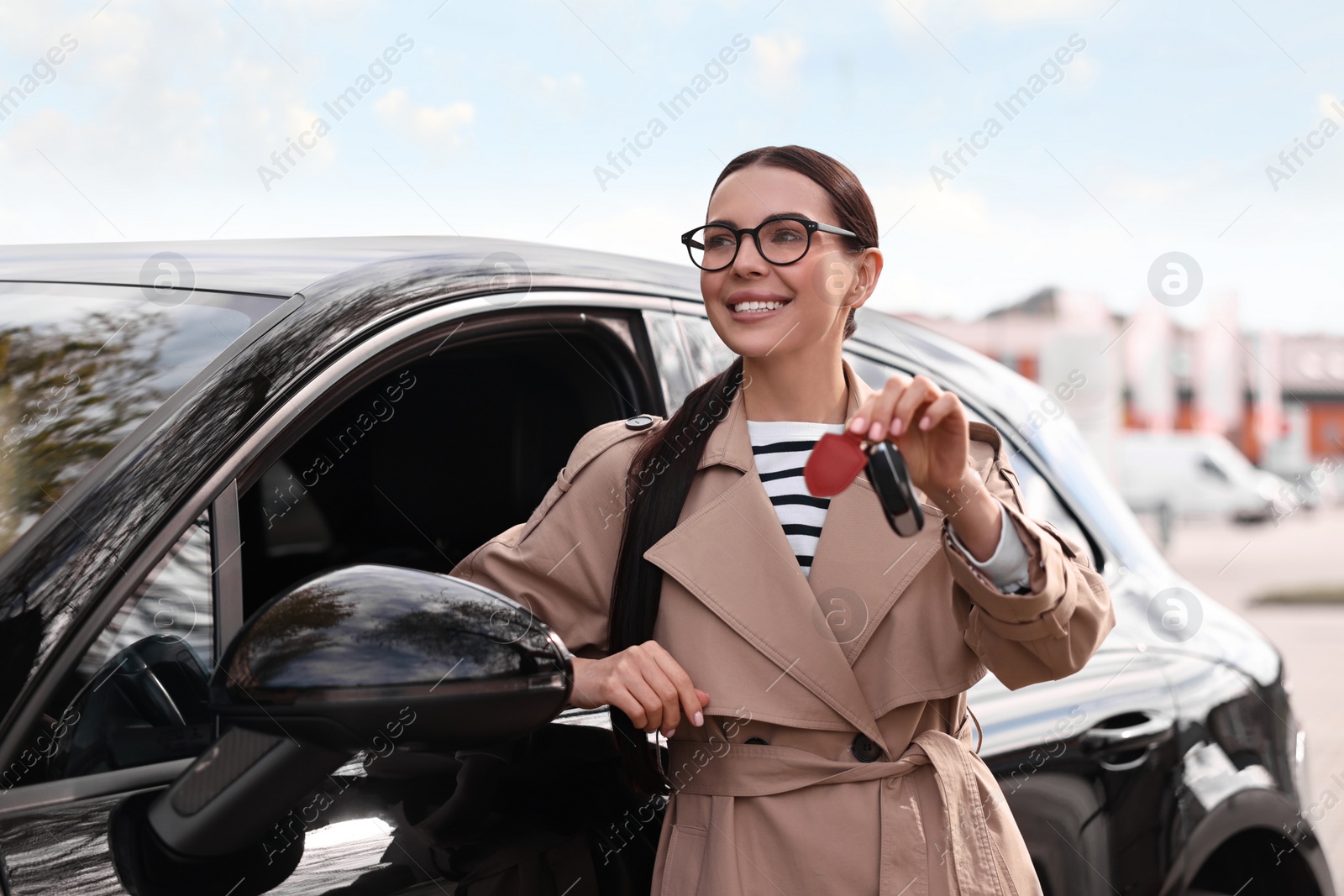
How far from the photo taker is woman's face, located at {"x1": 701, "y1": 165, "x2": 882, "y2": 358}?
5.91ft

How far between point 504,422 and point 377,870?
52.8 inches

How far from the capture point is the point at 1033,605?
5.07ft

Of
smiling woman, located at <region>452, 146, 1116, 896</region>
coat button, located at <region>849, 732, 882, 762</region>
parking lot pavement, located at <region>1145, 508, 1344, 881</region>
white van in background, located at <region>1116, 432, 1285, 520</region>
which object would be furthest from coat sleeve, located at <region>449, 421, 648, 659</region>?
white van in background, located at <region>1116, 432, 1285, 520</region>

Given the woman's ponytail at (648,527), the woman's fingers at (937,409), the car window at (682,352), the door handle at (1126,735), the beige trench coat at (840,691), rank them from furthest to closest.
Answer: the door handle at (1126,735)
the car window at (682,352)
the woman's ponytail at (648,527)
the beige trench coat at (840,691)
the woman's fingers at (937,409)

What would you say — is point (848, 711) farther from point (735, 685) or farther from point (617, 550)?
point (617, 550)

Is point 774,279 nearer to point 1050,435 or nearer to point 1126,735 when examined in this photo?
point 1126,735

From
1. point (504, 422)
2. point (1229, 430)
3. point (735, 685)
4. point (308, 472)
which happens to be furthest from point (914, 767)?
point (1229, 430)

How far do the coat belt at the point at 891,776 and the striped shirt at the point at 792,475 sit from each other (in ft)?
0.87

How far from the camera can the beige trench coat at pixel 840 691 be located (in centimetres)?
165

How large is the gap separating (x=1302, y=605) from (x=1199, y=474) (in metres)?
11.1

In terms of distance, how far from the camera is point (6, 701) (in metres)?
1.26

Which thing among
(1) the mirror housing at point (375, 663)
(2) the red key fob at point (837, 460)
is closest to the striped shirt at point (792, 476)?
(2) the red key fob at point (837, 460)

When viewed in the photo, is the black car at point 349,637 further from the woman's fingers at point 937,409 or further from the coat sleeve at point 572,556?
the woman's fingers at point 937,409

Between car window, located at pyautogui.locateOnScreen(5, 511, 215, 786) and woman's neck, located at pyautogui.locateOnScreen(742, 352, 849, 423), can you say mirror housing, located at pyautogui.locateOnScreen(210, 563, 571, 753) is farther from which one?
woman's neck, located at pyautogui.locateOnScreen(742, 352, 849, 423)
